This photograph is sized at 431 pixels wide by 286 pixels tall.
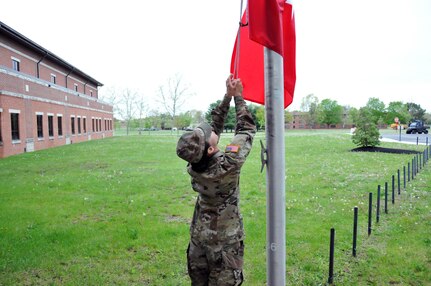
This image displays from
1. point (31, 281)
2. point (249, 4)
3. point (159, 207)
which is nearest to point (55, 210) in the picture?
point (159, 207)

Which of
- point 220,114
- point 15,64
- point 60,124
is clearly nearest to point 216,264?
point 220,114

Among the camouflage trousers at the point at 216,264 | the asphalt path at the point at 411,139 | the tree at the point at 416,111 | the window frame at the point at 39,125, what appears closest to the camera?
the camouflage trousers at the point at 216,264

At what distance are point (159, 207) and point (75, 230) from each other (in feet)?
7.11

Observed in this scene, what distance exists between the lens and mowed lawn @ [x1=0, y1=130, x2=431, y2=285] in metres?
4.51

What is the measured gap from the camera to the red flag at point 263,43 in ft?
7.61

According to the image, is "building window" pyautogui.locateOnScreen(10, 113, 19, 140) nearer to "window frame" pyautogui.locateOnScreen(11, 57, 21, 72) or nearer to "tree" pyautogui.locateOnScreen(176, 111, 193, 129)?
"window frame" pyautogui.locateOnScreen(11, 57, 21, 72)

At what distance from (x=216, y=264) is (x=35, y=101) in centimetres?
2722

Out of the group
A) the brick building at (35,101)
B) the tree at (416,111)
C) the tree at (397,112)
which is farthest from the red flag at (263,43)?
the tree at (416,111)

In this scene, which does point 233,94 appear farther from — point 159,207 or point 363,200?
point 363,200

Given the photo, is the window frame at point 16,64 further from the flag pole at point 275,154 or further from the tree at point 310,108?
the tree at point 310,108

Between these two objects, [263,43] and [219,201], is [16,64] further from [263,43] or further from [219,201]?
[263,43]

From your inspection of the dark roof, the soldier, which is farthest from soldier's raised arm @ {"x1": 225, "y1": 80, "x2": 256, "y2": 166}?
the dark roof

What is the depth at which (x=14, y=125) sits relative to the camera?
22094 millimetres

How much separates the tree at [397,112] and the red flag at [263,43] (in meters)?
102
